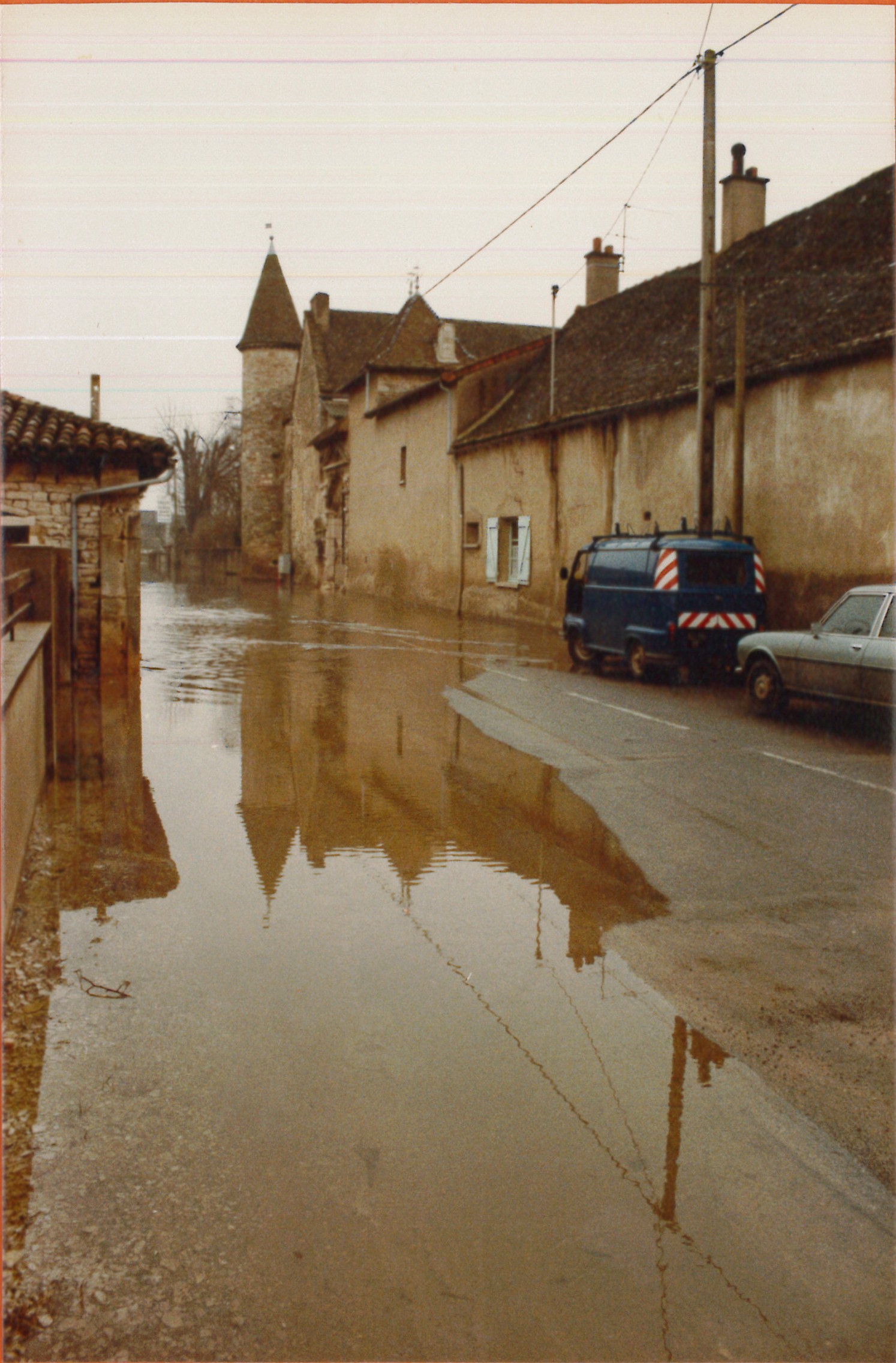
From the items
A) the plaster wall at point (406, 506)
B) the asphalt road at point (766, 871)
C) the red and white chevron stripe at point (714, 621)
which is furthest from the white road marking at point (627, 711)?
the plaster wall at point (406, 506)

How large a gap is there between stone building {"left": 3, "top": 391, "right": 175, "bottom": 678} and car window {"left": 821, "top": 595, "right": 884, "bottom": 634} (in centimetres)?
969

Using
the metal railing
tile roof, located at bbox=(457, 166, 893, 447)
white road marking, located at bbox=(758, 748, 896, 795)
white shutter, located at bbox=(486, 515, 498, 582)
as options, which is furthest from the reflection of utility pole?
white shutter, located at bbox=(486, 515, 498, 582)

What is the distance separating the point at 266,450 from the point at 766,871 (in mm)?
54455

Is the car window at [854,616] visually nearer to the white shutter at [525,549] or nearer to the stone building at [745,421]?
the stone building at [745,421]

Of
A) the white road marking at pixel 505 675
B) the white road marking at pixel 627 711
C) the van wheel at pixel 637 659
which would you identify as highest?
the van wheel at pixel 637 659

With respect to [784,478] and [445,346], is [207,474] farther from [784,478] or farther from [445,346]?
[784,478]

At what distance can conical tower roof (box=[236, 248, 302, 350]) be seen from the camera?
189 feet

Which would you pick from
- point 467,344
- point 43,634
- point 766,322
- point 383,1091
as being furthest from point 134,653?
point 467,344

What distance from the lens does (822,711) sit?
13.5m

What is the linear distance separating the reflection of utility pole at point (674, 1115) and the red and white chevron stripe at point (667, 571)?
1117 centimetres

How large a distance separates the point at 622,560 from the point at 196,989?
41.1 ft

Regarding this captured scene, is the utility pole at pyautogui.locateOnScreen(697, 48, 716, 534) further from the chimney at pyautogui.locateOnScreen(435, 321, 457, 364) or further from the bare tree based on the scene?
the bare tree

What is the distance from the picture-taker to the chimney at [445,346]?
40594mm

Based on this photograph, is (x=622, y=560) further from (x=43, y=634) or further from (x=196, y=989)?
(x=196, y=989)
